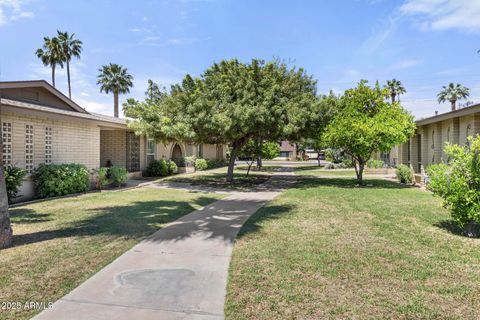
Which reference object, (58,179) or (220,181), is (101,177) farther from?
(220,181)

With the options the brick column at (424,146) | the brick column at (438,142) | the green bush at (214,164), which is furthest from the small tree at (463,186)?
the green bush at (214,164)

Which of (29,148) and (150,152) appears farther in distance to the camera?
(150,152)

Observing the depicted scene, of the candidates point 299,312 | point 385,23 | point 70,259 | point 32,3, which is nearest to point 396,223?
point 299,312

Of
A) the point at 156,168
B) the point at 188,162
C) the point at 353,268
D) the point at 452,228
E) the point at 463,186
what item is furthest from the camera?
→ the point at 188,162

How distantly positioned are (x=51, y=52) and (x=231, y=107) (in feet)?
124

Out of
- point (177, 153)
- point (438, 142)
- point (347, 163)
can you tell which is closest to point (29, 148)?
point (177, 153)

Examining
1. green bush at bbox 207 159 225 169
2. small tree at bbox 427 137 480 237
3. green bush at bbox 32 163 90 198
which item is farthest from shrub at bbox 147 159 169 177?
small tree at bbox 427 137 480 237

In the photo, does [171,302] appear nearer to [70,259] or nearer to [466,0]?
[70,259]

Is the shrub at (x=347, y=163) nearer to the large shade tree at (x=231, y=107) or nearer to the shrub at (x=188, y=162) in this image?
the shrub at (x=188, y=162)

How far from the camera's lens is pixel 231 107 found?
14398 millimetres

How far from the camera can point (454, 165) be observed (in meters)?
6.87

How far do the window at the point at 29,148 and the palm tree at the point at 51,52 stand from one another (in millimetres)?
34761

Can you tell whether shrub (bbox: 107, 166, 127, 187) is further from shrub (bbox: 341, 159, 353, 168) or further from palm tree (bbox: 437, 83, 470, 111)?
palm tree (bbox: 437, 83, 470, 111)

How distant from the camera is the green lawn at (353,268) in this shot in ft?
11.8
